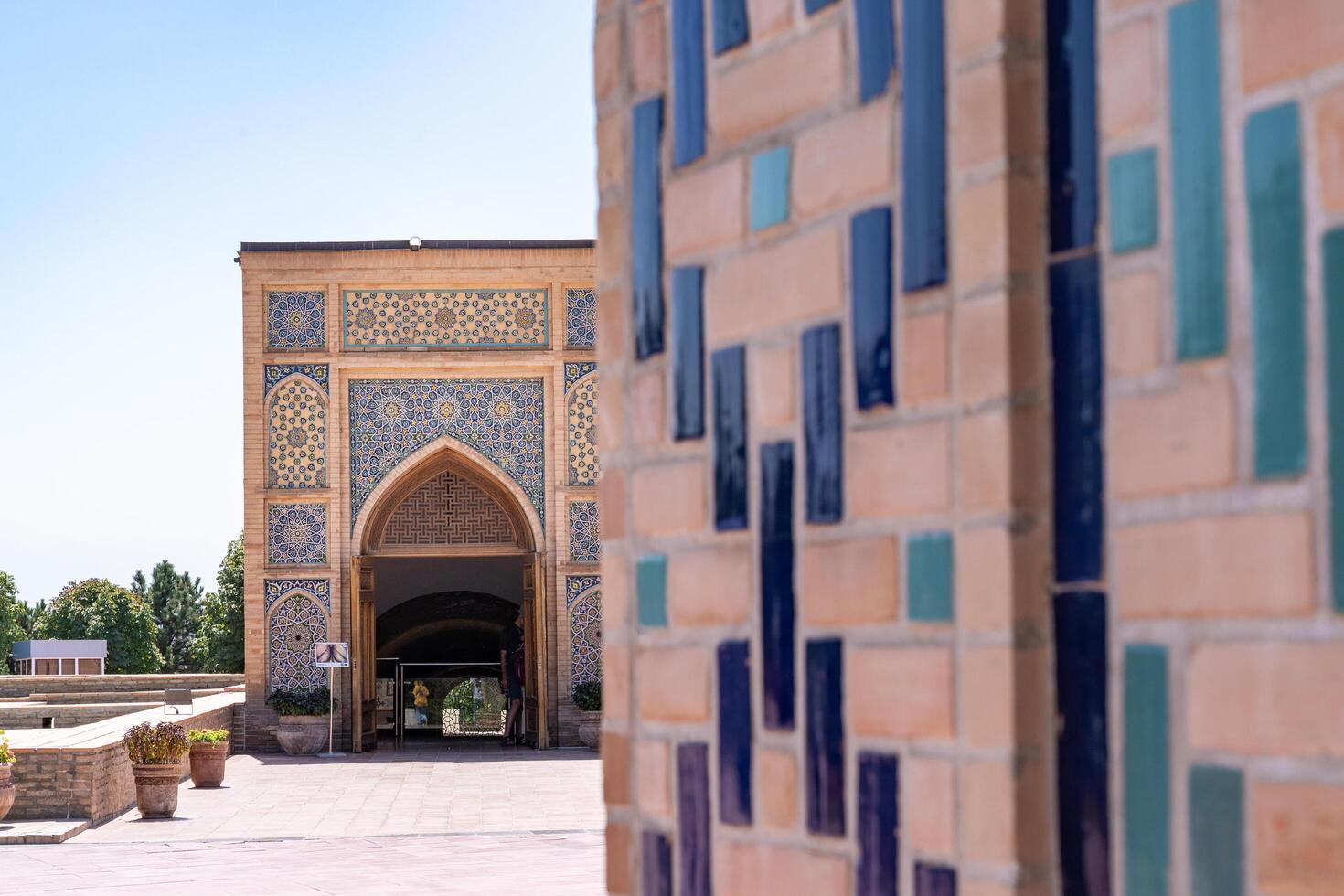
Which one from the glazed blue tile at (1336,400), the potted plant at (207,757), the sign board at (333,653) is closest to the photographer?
the glazed blue tile at (1336,400)

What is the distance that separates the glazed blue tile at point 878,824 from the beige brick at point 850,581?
0.40ft

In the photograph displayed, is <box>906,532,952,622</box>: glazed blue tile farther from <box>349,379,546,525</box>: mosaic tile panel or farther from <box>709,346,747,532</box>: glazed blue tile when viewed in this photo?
<box>349,379,546,525</box>: mosaic tile panel

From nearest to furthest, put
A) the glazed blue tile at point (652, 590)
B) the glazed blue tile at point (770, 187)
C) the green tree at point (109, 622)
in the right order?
the glazed blue tile at point (770, 187), the glazed blue tile at point (652, 590), the green tree at point (109, 622)

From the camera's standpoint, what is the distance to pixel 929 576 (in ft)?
4.52

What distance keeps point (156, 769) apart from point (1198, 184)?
12102 millimetres

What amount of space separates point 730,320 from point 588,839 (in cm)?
976

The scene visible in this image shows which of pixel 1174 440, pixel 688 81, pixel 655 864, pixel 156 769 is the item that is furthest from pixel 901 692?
pixel 156 769

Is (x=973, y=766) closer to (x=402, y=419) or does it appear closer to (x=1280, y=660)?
(x=1280, y=660)

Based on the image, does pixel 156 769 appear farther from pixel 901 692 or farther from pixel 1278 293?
pixel 1278 293

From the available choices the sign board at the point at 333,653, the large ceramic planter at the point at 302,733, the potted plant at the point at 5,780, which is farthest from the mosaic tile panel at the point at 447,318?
the potted plant at the point at 5,780

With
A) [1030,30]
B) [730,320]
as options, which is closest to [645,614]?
[730,320]

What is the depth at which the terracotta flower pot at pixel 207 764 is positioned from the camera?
14359mm

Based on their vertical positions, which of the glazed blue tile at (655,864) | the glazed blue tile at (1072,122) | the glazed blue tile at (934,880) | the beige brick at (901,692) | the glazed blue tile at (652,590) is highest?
the glazed blue tile at (1072,122)

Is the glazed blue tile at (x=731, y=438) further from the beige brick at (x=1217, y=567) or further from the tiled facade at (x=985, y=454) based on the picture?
the beige brick at (x=1217, y=567)
